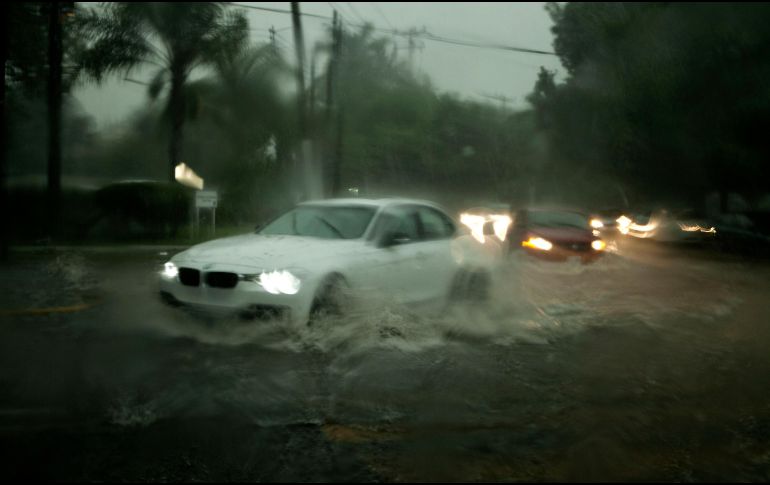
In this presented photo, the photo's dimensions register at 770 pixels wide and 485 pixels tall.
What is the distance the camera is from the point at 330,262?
718cm

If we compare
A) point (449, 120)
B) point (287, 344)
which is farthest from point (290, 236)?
point (449, 120)

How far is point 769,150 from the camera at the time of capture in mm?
20594

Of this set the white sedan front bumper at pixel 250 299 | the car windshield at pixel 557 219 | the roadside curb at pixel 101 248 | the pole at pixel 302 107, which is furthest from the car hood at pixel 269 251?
the pole at pixel 302 107

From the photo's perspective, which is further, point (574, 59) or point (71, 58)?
point (574, 59)

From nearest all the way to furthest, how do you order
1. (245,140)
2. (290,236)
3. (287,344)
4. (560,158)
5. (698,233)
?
1. (287,344)
2. (290,236)
3. (698,233)
4. (245,140)
5. (560,158)

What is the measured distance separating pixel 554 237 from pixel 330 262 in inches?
334

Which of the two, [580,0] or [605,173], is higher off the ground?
[580,0]

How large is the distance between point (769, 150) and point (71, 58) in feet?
66.2

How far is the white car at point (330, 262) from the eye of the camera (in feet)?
22.5

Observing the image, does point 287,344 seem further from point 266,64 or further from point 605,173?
point 605,173

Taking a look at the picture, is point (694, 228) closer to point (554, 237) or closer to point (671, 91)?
point (671, 91)

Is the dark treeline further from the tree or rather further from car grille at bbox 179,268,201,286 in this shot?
car grille at bbox 179,268,201,286

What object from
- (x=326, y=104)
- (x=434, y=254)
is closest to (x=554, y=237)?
(x=434, y=254)

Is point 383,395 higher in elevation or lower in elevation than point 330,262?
lower
